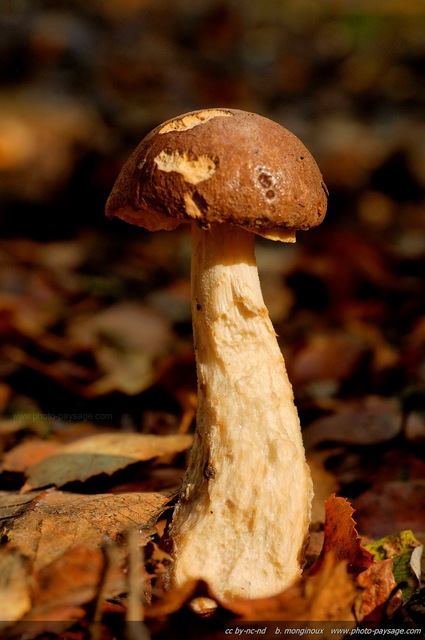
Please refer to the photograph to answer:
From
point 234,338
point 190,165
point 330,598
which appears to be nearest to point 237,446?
point 234,338

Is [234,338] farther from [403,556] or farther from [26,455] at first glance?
[26,455]

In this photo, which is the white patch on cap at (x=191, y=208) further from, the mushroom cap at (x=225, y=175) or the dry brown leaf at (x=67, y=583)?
the dry brown leaf at (x=67, y=583)

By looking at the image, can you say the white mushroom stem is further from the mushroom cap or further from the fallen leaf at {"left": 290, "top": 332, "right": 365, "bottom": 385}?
the fallen leaf at {"left": 290, "top": 332, "right": 365, "bottom": 385}

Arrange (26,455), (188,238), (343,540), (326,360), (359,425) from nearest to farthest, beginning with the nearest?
(343,540)
(26,455)
(359,425)
(326,360)
(188,238)

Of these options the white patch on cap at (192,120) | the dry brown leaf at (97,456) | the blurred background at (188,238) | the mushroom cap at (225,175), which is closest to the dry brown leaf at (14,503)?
the dry brown leaf at (97,456)

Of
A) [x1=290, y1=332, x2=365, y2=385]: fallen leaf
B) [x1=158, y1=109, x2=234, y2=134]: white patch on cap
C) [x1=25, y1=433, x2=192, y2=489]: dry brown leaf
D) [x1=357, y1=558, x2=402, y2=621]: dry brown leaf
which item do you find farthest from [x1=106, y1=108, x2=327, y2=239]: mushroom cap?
[x1=290, y1=332, x2=365, y2=385]: fallen leaf

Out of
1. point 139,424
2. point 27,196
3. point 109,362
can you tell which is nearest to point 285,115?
point 27,196
